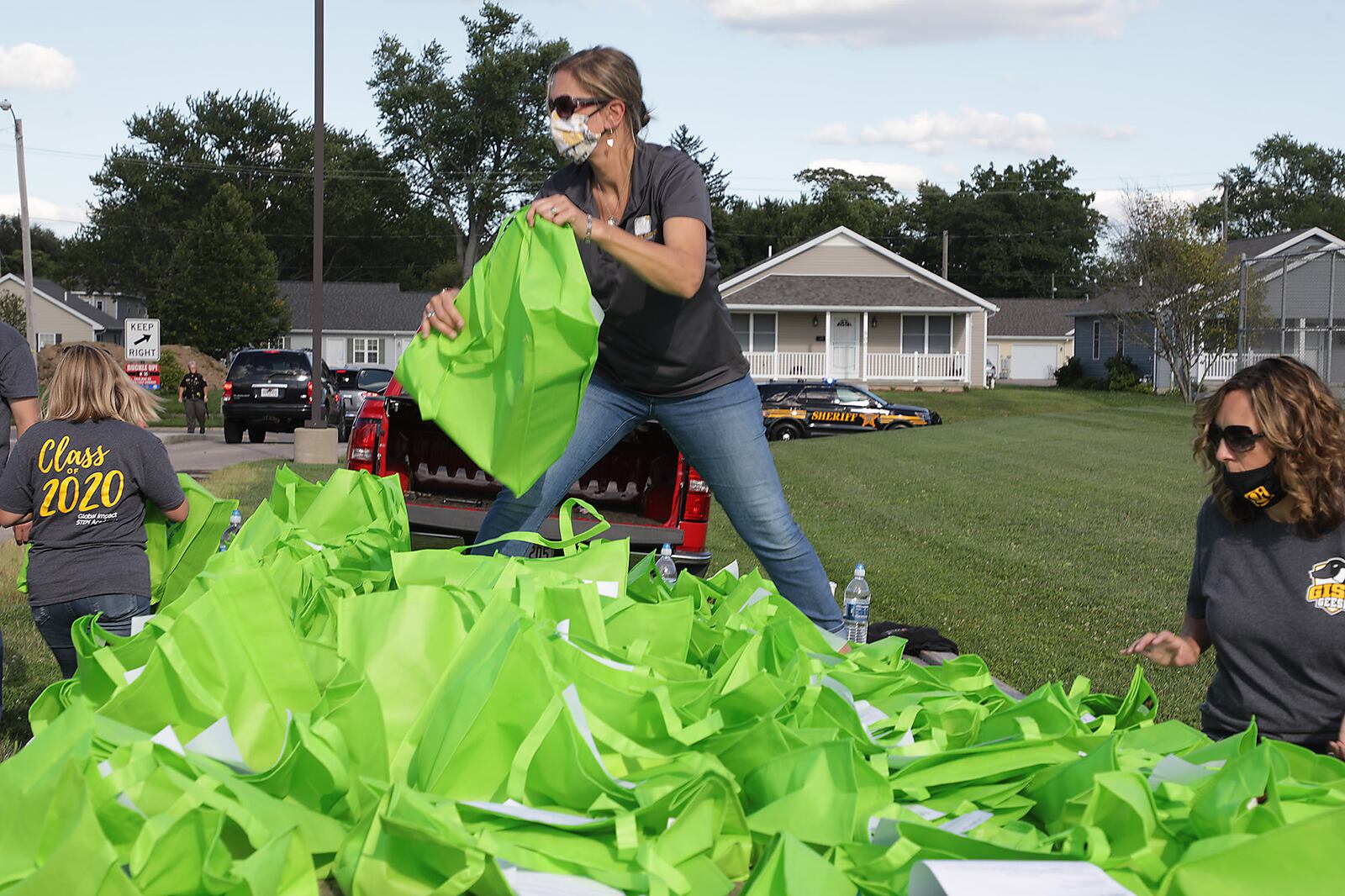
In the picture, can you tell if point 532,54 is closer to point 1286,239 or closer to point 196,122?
point 196,122

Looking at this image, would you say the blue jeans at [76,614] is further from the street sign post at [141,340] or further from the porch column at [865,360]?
the porch column at [865,360]

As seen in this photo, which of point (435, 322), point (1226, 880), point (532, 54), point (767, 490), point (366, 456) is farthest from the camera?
point (532, 54)

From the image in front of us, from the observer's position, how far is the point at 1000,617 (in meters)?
7.21

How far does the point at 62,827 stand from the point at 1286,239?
183 feet

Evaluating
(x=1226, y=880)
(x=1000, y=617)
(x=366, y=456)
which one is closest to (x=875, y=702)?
(x=1226, y=880)

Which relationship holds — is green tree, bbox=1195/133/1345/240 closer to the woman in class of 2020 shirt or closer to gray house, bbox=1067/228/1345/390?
gray house, bbox=1067/228/1345/390

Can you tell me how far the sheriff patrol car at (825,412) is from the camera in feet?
97.3

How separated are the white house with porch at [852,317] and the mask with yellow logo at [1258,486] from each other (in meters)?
43.7

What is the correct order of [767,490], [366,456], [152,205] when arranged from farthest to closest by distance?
[152,205] < [366,456] < [767,490]

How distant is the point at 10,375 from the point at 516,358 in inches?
113

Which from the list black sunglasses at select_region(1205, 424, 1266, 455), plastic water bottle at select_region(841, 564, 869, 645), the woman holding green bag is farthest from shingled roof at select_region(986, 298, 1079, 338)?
black sunglasses at select_region(1205, 424, 1266, 455)

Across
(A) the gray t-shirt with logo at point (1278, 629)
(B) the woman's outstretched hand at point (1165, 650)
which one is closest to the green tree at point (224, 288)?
(B) the woman's outstretched hand at point (1165, 650)

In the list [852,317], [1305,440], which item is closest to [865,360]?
[852,317]

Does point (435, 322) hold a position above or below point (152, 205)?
below
